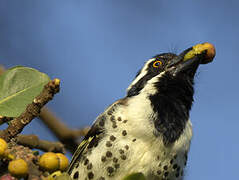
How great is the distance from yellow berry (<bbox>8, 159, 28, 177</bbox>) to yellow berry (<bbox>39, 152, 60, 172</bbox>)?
9 centimetres

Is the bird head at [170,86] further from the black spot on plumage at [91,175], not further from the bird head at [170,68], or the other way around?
the black spot on plumage at [91,175]

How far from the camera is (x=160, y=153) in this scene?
305 cm

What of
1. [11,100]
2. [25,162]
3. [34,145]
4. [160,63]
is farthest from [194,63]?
[25,162]

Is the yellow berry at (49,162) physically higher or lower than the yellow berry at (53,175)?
higher

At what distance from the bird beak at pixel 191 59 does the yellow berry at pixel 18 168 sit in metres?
2.04

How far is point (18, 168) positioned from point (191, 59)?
237cm

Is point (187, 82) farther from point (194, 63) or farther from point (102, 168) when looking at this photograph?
point (102, 168)

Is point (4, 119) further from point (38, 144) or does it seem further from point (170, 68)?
point (170, 68)

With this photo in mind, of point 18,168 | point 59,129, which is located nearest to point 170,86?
point 59,129

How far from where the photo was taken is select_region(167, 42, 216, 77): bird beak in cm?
327

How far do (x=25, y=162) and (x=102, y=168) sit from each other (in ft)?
4.55

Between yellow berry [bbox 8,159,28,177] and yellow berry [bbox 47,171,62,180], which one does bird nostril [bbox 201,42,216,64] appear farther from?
yellow berry [bbox 8,159,28,177]

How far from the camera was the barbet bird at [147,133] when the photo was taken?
9.89ft

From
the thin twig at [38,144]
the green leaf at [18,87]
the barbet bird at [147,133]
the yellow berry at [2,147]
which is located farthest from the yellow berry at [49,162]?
the barbet bird at [147,133]
